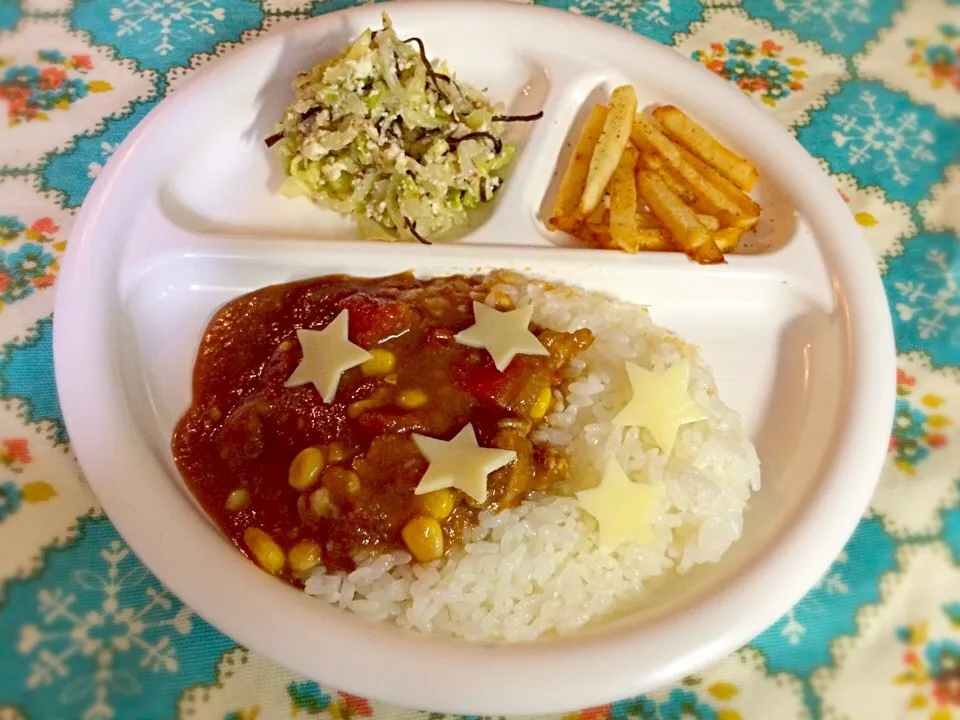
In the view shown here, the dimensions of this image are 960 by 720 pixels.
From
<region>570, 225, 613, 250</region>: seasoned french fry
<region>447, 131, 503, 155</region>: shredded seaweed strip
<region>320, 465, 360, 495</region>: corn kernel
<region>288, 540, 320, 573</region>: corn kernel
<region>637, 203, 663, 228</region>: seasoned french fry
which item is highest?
<region>447, 131, 503, 155</region>: shredded seaweed strip

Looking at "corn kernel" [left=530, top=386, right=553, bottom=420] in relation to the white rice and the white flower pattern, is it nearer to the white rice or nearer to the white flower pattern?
the white rice

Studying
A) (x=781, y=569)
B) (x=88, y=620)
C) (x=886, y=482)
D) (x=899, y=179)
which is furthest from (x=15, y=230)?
(x=899, y=179)

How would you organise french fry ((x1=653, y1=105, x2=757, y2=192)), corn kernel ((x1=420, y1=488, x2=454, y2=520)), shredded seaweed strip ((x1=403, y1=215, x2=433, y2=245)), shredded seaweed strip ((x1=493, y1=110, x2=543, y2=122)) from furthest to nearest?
shredded seaweed strip ((x1=493, y1=110, x2=543, y2=122))
french fry ((x1=653, y1=105, x2=757, y2=192))
shredded seaweed strip ((x1=403, y1=215, x2=433, y2=245))
corn kernel ((x1=420, y1=488, x2=454, y2=520))

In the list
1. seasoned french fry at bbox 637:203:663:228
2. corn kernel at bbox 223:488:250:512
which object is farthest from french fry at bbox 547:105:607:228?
corn kernel at bbox 223:488:250:512

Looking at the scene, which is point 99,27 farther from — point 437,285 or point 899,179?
point 899,179

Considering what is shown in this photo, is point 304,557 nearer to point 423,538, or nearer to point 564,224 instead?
point 423,538

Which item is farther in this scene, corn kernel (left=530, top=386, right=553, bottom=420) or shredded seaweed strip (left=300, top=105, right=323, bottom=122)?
shredded seaweed strip (left=300, top=105, right=323, bottom=122)

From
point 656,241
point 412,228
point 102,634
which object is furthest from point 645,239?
point 102,634
